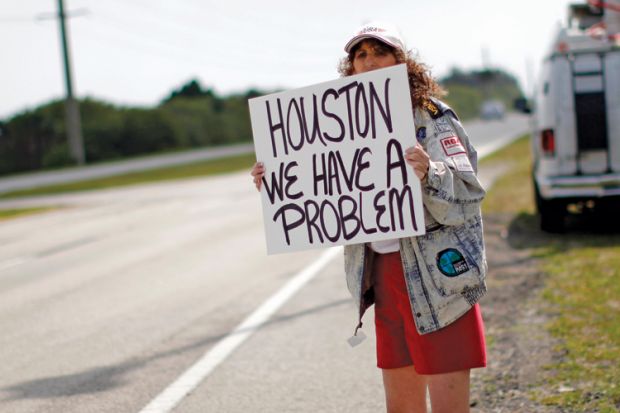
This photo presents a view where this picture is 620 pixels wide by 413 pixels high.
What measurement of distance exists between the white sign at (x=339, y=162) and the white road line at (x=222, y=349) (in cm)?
209

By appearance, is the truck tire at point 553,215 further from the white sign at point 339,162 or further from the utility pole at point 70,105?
the utility pole at point 70,105

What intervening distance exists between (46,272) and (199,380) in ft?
21.8

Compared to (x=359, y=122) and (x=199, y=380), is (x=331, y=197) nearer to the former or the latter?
(x=359, y=122)

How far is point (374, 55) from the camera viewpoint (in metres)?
3.55

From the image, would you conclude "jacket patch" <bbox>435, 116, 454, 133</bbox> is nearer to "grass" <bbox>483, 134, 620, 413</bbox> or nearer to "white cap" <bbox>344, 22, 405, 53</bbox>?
"white cap" <bbox>344, 22, 405, 53</bbox>

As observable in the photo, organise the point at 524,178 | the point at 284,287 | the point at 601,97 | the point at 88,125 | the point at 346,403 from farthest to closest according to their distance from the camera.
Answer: the point at 88,125 → the point at 524,178 → the point at 601,97 → the point at 284,287 → the point at 346,403

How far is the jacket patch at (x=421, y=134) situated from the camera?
348 centimetres

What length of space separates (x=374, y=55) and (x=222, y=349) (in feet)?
12.6

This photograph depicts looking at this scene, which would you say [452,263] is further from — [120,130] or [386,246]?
[120,130]

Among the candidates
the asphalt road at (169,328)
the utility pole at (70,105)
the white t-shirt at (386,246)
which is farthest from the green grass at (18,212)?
the white t-shirt at (386,246)

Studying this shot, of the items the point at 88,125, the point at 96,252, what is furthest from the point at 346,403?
the point at 88,125

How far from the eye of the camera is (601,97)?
36.0 feet

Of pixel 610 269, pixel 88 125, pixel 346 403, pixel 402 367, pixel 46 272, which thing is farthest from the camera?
pixel 88 125

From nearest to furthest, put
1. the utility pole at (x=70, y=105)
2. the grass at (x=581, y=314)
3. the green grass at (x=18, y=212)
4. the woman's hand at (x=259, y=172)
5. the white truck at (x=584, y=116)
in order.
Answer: the woman's hand at (x=259, y=172) < the grass at (x=581, y=314) < the white truck at (x=584, y=116) < the green grass at (x=18, y=212) < the utility pole at (x=70, y=105)
